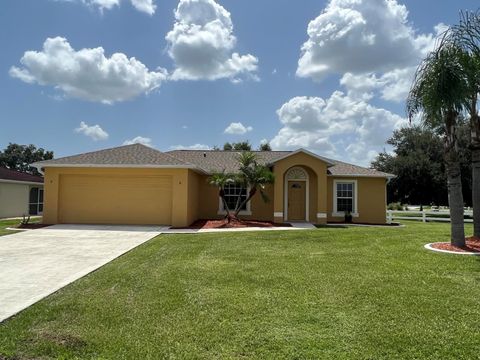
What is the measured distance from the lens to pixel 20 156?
69.7m

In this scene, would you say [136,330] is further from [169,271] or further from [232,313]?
[169,271]

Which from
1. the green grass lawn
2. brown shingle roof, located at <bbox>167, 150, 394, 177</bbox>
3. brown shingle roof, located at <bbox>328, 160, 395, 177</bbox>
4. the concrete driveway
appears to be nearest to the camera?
the green grass lawn

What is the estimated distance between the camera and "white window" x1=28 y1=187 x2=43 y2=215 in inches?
1166

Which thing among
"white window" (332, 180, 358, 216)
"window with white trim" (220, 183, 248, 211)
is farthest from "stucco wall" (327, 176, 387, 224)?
"window with white trim" (220, 183, 248, 211)

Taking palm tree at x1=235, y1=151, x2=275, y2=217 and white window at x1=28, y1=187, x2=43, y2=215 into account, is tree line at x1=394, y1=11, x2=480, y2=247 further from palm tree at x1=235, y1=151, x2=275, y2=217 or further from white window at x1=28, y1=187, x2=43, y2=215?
white window at x1=28, y1=187, x2=43, y2=215

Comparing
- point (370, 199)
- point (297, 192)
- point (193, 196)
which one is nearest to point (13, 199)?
point (193, 196)

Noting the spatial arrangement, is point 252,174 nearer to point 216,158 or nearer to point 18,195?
point 216,158

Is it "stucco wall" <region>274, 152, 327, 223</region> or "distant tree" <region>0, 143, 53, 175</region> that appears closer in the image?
"stucco wall" <region>274, 152, 327, 223</region>

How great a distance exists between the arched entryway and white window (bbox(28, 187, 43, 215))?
1933 cm

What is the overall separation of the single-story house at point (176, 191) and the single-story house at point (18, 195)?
7872mm

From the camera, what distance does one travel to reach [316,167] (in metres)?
21.2

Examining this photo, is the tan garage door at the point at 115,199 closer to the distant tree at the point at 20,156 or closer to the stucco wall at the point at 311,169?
the stucco wall at the point at 311,169

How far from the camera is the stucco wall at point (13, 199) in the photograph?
2622cm

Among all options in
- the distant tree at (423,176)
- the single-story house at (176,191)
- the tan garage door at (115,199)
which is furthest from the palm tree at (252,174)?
the distant tree at (423,176)
